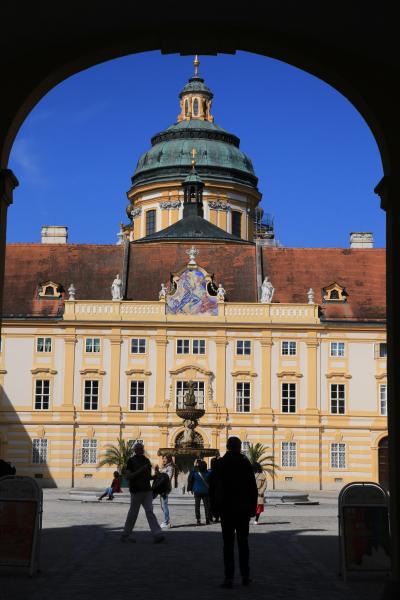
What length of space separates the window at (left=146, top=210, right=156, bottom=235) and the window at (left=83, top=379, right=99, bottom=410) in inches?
830

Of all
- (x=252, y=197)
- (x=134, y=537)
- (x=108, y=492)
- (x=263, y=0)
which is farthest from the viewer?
(x=252, y=197)

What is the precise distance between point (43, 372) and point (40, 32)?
45.3 meters

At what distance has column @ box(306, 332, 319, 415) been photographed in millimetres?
56094

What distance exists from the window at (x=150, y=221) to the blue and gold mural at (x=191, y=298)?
18.6 m

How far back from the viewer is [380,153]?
13.4 metres

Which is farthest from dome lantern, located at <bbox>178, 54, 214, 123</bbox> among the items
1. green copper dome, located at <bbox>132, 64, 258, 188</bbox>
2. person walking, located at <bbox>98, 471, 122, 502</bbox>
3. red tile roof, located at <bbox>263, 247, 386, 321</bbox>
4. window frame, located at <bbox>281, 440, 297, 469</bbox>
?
person walking, located at <bbox>98, 471, 122, 502</bbox>

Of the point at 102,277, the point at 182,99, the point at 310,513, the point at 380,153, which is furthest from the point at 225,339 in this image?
the point at 380,153

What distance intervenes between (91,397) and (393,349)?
4404cm

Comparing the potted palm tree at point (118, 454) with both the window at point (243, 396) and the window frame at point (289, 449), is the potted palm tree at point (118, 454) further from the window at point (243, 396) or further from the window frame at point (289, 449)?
the window frame at point (289, 449)

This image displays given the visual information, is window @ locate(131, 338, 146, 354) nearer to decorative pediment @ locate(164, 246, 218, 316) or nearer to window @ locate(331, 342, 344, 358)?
decorative pediment @ locate(164, 246, 218, 316)

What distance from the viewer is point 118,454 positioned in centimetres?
5366

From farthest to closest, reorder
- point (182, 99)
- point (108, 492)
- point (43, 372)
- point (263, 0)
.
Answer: point (182, 99), point (43, 372), point (108, 492), point (263, 0)

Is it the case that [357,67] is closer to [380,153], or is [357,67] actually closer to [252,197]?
[380,153]

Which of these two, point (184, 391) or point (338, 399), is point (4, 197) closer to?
point (184, 391)
